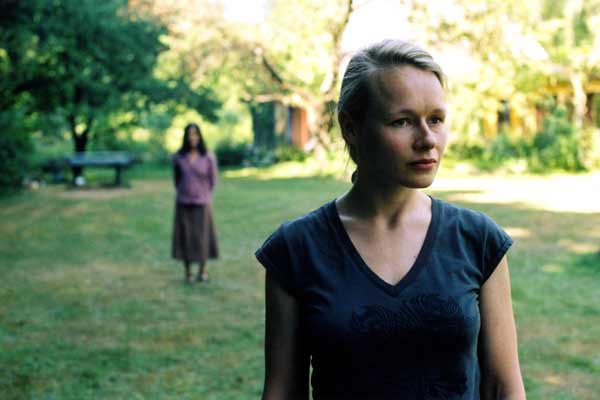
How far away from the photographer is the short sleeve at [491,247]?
66.7 inches

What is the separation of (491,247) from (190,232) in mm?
7742

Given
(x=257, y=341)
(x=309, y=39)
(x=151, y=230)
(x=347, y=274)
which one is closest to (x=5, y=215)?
(x=151, y=230)

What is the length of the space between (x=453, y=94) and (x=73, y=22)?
47.1 ft

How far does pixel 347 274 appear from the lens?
163 cm

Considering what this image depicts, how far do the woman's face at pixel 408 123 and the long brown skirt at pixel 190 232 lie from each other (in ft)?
25.2

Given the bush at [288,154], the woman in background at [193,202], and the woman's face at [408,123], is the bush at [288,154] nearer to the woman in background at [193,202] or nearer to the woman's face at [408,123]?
the woman in background at [193,202]

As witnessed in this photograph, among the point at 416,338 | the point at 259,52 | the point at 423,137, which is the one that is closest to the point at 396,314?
the point at 416,338

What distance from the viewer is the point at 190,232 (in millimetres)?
9234

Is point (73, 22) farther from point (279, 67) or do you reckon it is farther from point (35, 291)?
point (279, 67)

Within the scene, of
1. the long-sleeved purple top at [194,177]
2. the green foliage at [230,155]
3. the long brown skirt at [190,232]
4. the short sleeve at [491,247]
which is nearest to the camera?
the short sleeve at [491,247]

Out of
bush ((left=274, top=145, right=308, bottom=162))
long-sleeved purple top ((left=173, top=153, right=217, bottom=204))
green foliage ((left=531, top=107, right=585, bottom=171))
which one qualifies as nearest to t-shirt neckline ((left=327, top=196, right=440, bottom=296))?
long-sleeved purple top ((left=173, top=153, right=217, bottom=204))

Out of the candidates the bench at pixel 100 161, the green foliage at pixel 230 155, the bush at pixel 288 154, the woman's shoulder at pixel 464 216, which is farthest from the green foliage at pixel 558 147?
the woman's shoulder at pixel 464 216

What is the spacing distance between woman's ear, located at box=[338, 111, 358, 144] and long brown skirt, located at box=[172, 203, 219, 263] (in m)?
7.55

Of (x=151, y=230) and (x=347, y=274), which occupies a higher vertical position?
(x=347, y=274)
